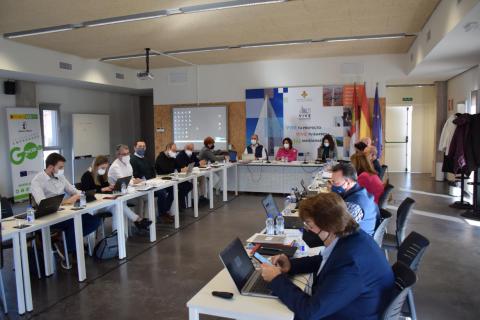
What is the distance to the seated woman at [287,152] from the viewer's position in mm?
9000

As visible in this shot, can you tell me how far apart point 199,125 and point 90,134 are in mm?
2955

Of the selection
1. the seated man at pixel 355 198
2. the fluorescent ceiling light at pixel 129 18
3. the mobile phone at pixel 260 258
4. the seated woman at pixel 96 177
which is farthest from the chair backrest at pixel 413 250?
the fluorescent ceiling light at pixel 129 18

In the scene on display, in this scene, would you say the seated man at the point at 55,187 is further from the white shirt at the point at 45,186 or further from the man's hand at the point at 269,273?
the man's hand at the point at 269,273

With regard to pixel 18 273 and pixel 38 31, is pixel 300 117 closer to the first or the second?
pixel 38 31

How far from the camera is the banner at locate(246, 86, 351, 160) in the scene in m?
9.21

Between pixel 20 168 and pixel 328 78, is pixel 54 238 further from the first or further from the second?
pixel 328 78

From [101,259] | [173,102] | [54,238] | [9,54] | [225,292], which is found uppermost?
[9,54]

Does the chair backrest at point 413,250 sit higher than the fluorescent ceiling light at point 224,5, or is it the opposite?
the fluorescent ceiling light at point 224,5

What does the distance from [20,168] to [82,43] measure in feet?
10.4

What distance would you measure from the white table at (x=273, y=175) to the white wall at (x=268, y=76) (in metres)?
2.16

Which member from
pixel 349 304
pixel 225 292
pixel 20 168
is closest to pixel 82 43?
pixel 20 168

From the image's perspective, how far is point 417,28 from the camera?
21.6ft

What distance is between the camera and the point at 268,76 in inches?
381

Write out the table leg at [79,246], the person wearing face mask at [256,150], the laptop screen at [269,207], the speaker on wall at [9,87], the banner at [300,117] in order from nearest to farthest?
the laptop screen at [269,207], the table leg at [79,246], the speaker on wall at [9,87], the banner at [300,117], the person wearing face mask at [256,150]
